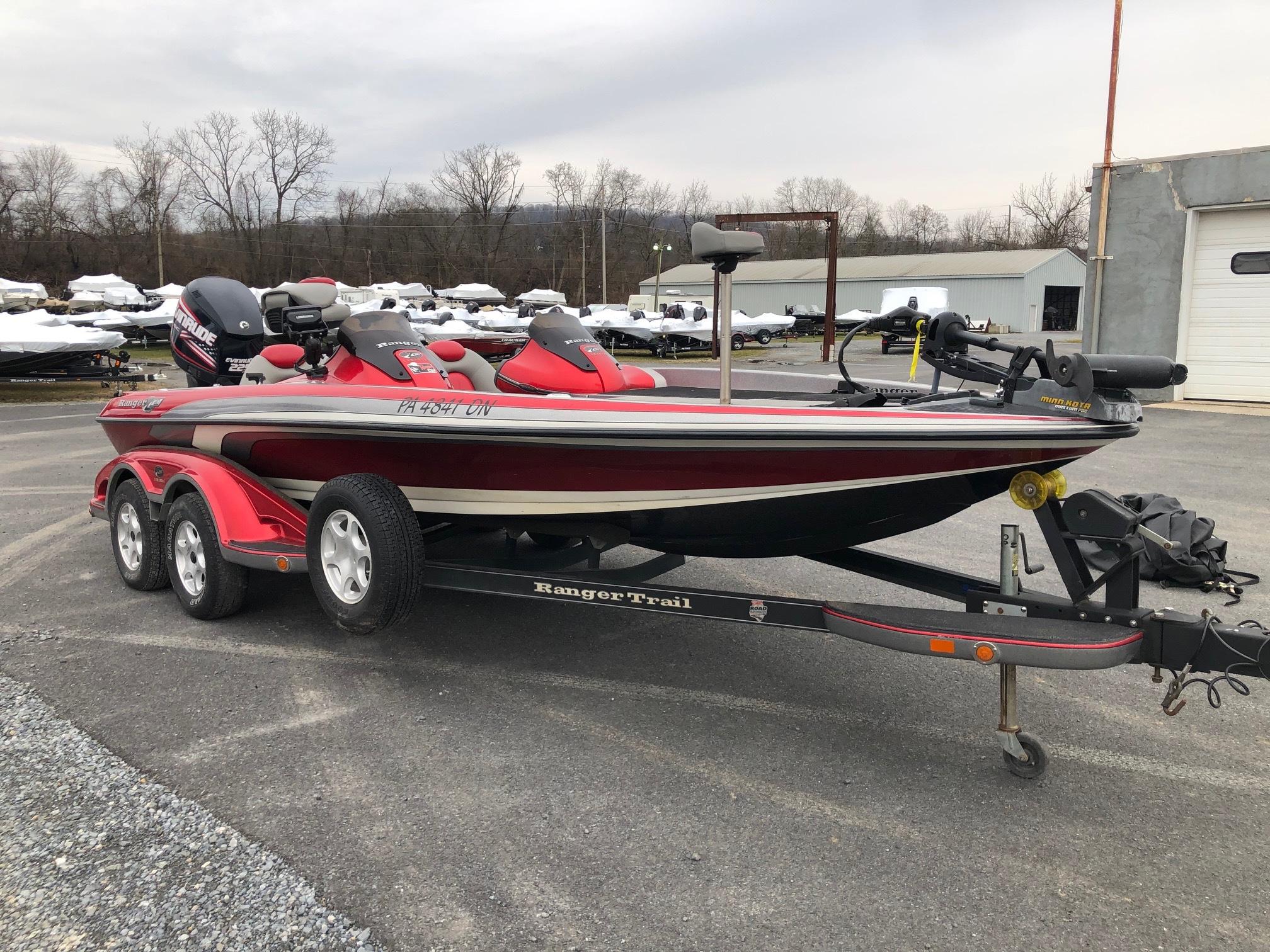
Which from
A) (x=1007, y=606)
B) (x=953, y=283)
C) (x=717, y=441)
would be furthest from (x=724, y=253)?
(x=953, y=283)

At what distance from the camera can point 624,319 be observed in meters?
27.6

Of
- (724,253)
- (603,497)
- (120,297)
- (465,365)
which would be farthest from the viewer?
(120,297)

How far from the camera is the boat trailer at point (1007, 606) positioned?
2.54 metres

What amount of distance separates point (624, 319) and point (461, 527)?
24.0 m

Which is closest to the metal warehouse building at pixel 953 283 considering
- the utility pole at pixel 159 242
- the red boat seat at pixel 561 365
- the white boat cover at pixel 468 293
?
the white boat cover at pixel 468 293

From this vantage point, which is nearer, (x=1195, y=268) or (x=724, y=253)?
(x=724, y=253)

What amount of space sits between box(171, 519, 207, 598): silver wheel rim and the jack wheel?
3596mm

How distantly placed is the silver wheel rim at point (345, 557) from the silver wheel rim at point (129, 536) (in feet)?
5.87

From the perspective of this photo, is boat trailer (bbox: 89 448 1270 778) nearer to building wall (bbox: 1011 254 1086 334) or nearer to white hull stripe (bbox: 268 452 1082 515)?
Result: white hull stripe (bbox: 268 452 1082 515)

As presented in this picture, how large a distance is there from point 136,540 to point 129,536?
8cm

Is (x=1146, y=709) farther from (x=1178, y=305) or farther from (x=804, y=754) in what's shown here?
(x=1178, y=305)

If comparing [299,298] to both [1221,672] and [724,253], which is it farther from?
[1221,672]

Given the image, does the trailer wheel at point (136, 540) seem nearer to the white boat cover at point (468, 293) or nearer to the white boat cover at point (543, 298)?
the white boat cover at point (543, 298)

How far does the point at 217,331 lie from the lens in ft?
17.6
